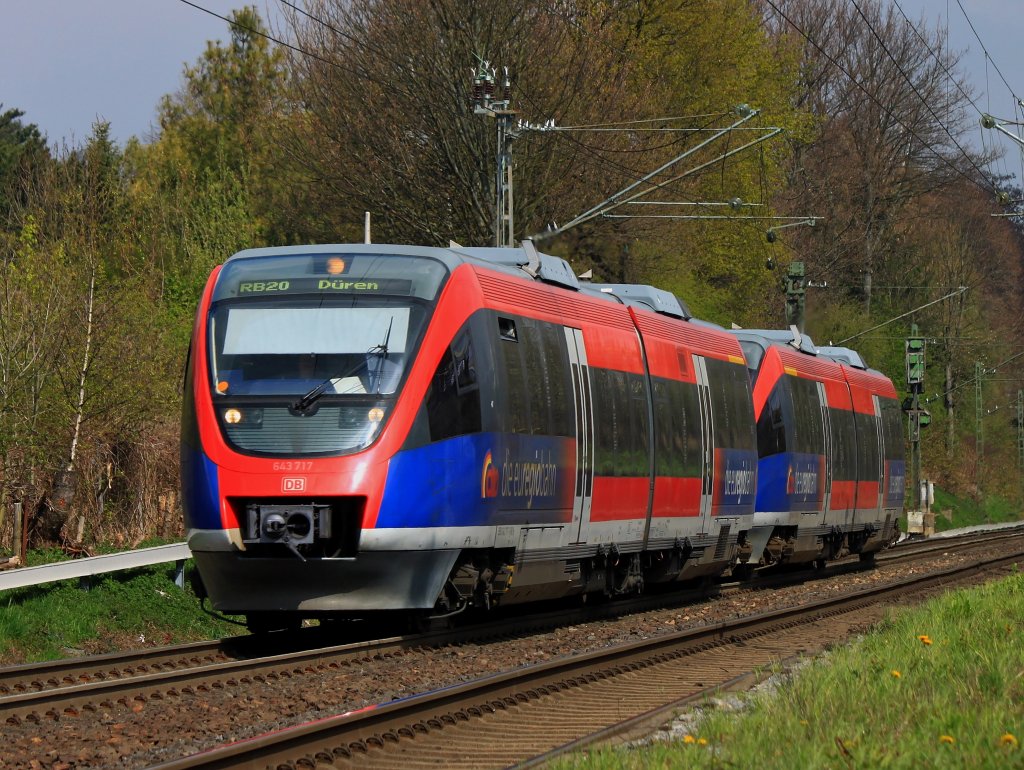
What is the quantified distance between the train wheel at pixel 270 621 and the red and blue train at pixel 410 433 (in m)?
0.04

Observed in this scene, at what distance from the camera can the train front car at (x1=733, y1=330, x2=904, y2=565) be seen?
79.1ft

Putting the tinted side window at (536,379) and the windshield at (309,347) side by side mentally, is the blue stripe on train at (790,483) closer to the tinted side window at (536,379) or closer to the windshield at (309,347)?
the tinted side window at (536,379)

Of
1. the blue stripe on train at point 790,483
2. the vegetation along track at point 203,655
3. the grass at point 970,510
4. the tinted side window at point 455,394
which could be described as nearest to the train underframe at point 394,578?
the vegetation along track at point 203,655

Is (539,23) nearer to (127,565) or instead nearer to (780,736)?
(127,565)

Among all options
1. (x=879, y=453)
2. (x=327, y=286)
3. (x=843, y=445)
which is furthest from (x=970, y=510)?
(x=327, y=286)

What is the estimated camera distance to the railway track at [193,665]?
385 inches

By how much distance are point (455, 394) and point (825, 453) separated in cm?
1459

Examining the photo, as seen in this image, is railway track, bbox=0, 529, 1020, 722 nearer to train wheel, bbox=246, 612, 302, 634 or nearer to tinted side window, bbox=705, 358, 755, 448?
train wheel, bbox=246, 612, 302, 634

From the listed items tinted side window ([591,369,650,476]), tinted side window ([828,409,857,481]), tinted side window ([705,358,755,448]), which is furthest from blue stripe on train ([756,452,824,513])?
tinted side window ([591,369,650,476])

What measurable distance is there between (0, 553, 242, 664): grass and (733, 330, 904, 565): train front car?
916 centimetres

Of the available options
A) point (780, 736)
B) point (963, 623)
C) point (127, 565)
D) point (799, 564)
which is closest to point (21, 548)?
point (127, 565)

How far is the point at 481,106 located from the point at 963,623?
16.3m

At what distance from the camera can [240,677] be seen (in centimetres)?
1107

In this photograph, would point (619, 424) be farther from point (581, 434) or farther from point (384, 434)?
point (384, 434)
